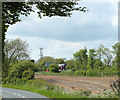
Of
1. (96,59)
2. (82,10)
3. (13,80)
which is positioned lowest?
(13,80)

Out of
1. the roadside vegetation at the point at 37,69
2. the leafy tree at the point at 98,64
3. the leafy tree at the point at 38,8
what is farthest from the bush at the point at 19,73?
the leafy tree at the point at 38,8

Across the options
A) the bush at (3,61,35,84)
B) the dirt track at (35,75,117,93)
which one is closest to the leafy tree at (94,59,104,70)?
the dirt track at (35,75,117,93)

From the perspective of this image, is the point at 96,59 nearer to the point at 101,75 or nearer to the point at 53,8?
the point at 101,75

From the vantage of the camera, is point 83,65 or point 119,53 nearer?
point 119,53

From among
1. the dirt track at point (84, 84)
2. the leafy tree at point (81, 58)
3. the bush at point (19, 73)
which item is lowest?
the dirt track at point (84, 84)

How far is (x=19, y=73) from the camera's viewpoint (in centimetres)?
2103

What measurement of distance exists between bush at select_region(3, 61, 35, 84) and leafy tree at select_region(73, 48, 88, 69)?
24.0 feet

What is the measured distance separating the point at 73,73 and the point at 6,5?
859 inches

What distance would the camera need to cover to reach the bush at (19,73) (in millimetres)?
20645

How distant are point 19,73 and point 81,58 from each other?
9.68m

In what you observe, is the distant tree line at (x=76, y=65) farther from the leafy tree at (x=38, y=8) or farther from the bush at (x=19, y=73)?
the leafy tree at (x=38, y=8)

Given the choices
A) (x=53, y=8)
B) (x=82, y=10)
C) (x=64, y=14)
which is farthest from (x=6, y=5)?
(x=82, y=10)

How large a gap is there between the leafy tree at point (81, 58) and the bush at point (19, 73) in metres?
7.31

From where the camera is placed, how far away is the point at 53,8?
642 centimetres
